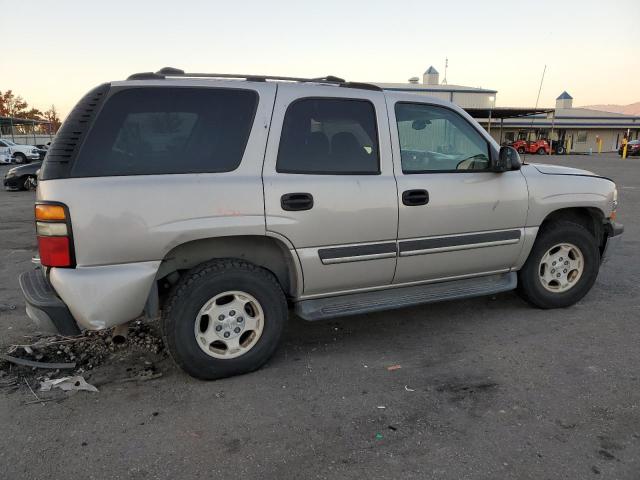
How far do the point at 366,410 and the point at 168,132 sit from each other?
2071 millimetres

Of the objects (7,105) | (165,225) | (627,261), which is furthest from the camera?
(7,105)

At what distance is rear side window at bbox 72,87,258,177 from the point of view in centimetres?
288

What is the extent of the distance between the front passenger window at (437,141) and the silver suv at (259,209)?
12mm

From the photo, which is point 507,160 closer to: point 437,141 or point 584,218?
point 437,141

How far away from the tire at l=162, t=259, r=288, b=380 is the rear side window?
2.18 feet

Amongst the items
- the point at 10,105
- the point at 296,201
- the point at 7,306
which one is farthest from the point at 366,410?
the point at 10,105

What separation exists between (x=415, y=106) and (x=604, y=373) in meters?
2.32

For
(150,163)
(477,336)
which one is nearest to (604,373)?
(477,336)

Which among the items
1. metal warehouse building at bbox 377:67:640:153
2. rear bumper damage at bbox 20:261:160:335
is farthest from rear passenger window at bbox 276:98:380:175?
metal warehouse building at bbox 377:67:640:153

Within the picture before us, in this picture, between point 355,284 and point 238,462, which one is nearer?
point 238,462

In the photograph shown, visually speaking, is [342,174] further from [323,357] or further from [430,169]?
[323,357]

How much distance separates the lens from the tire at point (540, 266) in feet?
14.2

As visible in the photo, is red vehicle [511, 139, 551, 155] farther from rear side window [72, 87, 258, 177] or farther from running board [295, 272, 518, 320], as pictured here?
rear side window [72, 87, 258, 177]

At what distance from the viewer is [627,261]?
6172 mm
